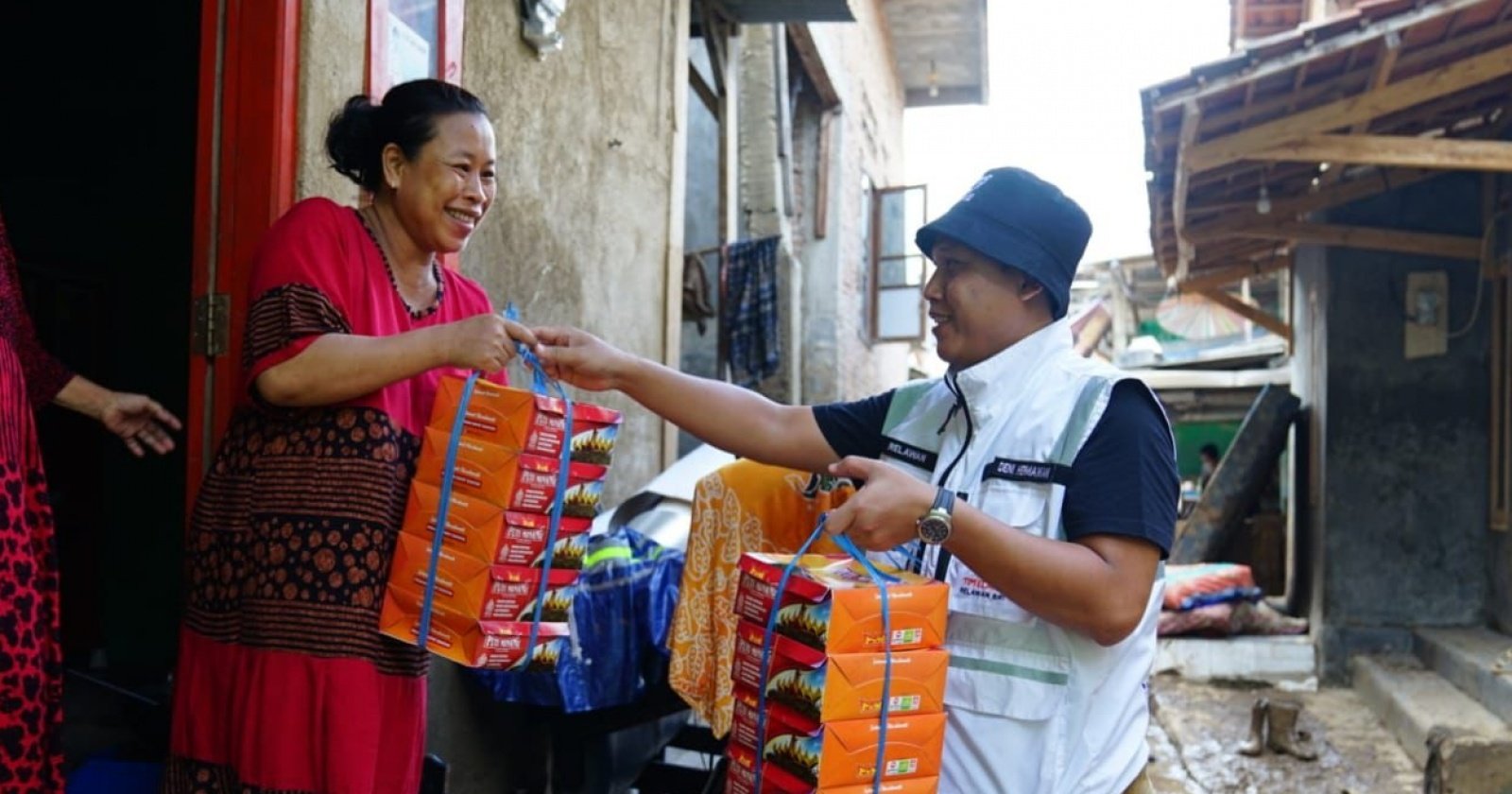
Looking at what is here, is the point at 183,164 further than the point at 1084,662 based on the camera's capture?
Yes

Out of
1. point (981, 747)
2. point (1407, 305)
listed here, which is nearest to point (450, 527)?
point (981, 747)

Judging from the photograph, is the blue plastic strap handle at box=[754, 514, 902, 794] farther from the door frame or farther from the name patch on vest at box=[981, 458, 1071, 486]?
the door frame

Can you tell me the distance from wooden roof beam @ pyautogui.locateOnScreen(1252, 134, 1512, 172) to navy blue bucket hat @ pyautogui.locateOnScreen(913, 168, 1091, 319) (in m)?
5.03

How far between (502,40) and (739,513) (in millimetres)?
1888

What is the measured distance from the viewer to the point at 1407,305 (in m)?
8.62

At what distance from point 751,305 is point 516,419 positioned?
646 cm

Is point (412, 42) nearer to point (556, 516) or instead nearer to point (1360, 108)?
point (556, 516)

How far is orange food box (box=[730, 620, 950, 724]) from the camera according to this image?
5.55ft

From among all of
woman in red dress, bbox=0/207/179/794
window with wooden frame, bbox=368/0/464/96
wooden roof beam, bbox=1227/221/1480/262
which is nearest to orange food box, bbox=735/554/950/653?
woman in red dress, bbox=0/207/179/794

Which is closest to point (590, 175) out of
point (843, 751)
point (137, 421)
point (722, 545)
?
point (722, 545)

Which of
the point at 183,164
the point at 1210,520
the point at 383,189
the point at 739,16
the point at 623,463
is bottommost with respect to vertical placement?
the point at 1210,520

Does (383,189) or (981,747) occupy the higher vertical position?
(383,189)

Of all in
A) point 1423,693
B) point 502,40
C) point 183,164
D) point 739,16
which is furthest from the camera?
point 739,16

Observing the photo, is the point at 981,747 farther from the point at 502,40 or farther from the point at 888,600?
the point at 502,40
